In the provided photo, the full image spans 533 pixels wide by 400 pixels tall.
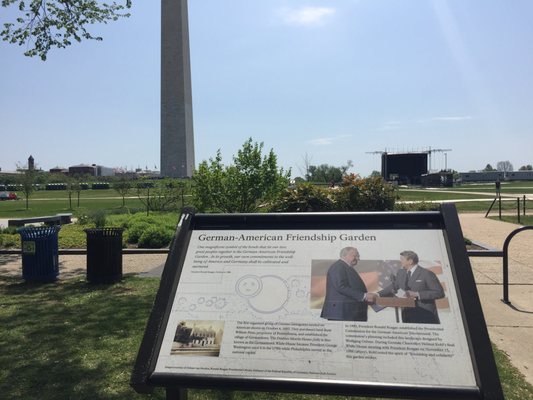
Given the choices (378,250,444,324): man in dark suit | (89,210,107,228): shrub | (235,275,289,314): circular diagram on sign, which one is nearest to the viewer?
(378,250,444,324): man in dark suit

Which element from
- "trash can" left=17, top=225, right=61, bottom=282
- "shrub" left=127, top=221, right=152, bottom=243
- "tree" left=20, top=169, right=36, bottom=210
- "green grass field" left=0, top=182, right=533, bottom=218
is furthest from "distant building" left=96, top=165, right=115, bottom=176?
"trash can" left=17, top=225, right=61, bottom=282

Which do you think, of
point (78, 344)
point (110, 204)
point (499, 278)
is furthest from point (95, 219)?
point (110, 204)

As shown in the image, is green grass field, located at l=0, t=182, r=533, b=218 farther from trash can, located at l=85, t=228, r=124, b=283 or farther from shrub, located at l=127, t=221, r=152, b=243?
trash can, located at l=85, t=228, r=124, b=283

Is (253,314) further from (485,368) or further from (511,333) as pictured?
(511,333)

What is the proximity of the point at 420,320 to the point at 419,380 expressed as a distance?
33 centimetres

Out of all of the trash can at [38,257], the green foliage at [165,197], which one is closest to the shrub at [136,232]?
the trash can at [38,257]

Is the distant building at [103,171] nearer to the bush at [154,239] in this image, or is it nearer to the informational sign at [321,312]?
the bush at [154,239]

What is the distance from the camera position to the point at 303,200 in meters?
12.3

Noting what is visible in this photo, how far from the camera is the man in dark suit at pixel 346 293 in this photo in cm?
267

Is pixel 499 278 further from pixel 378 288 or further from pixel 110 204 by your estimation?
pixel 110 204

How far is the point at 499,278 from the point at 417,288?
668 cm

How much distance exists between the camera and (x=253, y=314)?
279 cm

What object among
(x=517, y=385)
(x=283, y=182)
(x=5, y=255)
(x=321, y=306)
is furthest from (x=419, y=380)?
(x=5, y=255)

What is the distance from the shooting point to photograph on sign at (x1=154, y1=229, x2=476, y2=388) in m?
2.47
